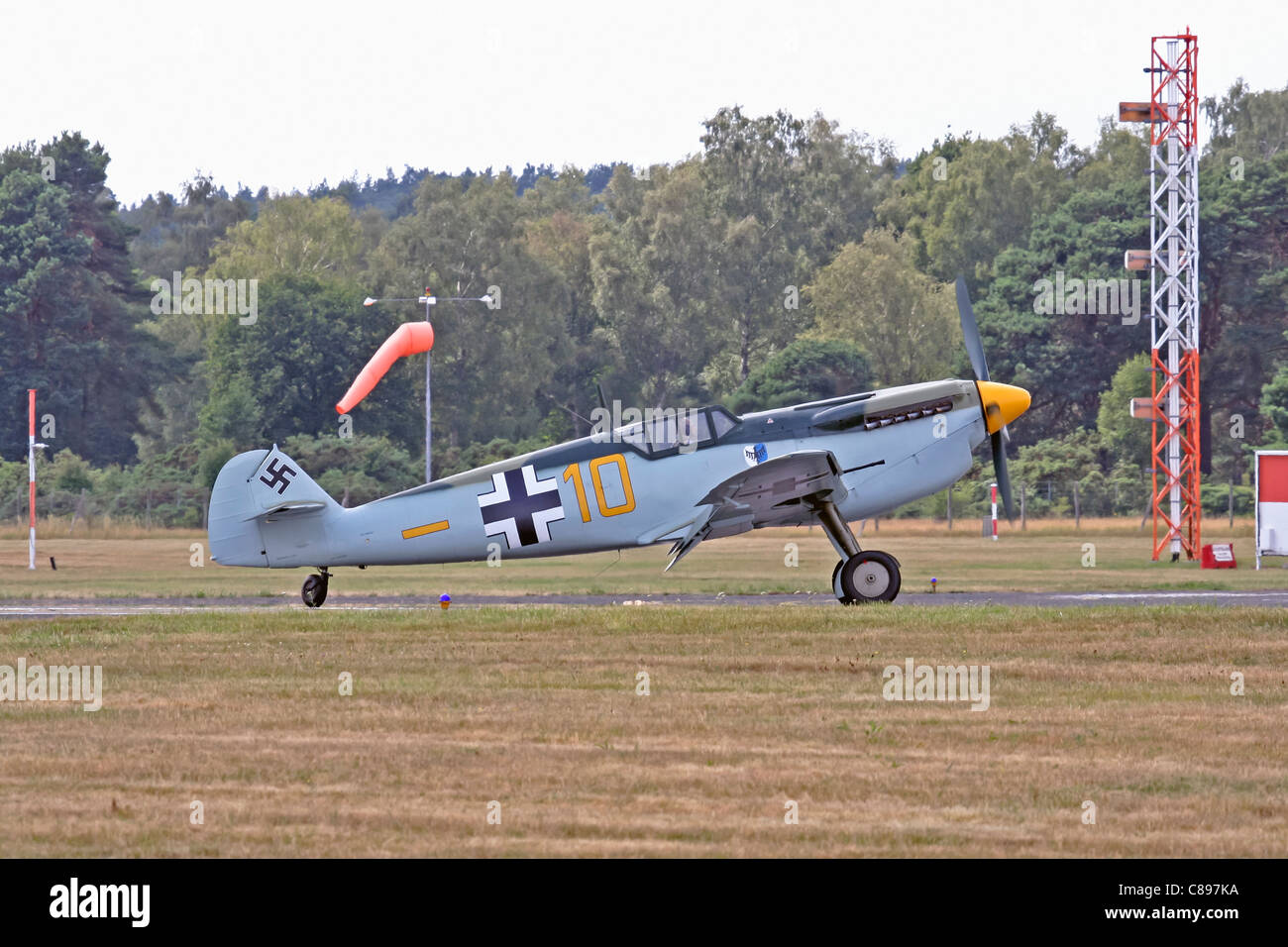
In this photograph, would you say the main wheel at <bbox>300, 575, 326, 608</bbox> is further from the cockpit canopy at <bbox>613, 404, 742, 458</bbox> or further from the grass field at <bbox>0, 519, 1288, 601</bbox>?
the cockpit canopy at <bbox>613, 404, 742, 458</bbox>

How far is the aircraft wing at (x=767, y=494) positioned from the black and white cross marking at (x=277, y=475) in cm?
507

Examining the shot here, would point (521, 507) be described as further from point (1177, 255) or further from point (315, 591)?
point (1177, 255)

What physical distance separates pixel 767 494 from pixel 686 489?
1022 mm

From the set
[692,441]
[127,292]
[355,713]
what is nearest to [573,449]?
[692,441]

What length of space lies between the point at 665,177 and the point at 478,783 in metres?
78.4

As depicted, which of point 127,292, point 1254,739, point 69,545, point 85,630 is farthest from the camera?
point 127,292

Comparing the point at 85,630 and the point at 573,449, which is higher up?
the point at 573,449

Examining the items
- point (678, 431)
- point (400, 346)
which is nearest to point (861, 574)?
point (678, 431)

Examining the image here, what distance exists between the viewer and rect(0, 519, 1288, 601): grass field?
2698 centimetres

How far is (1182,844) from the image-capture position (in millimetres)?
8695

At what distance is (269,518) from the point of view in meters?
21.4

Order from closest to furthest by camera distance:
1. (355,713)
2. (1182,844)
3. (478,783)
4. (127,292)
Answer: (1182,844), (478,783), (355,713), (127,292)
